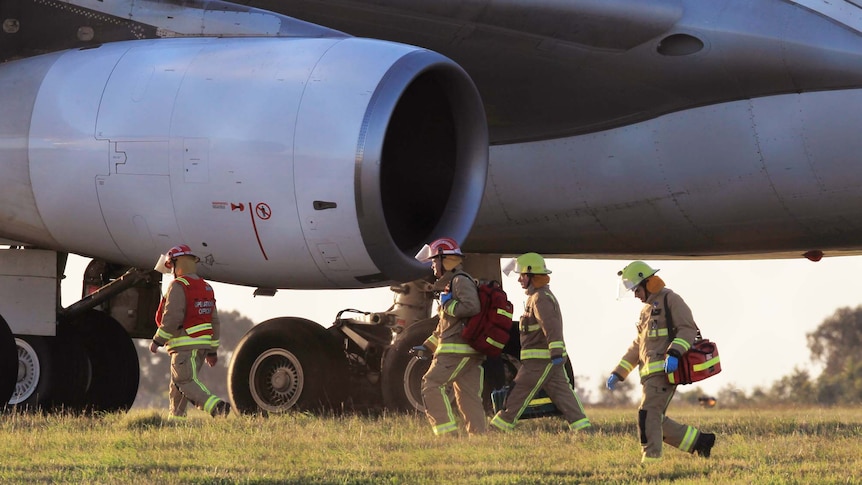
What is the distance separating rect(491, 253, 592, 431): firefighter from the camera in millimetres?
10633

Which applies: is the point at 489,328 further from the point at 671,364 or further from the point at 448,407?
the point at 671,364

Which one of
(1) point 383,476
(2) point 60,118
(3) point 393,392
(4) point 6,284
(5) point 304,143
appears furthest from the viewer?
(3) point 393,392

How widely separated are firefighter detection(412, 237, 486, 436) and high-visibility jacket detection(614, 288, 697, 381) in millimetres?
1478

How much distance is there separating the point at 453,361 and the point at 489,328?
37 cm

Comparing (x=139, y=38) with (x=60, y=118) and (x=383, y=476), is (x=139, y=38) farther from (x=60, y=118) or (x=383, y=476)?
(x=383, y=476)

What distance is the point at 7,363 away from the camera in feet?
35.8

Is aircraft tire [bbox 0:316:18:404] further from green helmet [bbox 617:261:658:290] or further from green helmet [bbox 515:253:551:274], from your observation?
green helmet [bbox 617:261:658:290]

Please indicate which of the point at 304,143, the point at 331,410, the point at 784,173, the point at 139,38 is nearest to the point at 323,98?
the point at 304,143

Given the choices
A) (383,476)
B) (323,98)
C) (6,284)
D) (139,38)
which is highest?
(139,38)

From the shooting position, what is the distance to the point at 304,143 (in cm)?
891

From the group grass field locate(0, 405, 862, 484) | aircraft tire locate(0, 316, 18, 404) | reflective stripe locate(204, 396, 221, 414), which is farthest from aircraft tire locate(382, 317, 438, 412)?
aircraft tire locate(0, 316, 18, 404)

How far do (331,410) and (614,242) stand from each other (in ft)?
9.70

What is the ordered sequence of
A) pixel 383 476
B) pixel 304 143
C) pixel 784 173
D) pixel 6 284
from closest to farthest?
pixel 383 476 → pixel 304 143 → pixel 784 173 → pixel 6 284

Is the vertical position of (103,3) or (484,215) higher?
(103,3)
